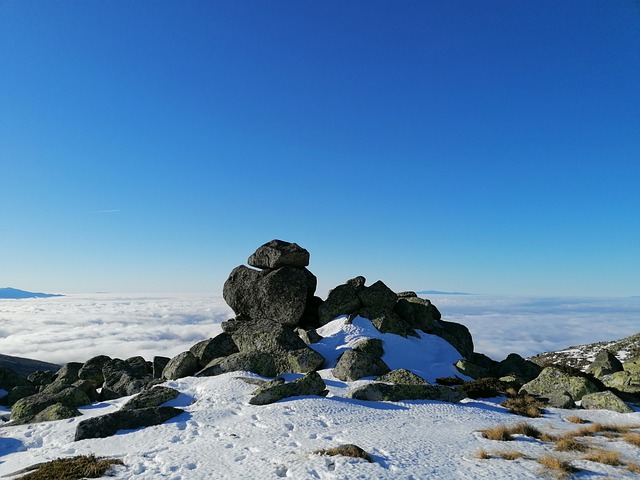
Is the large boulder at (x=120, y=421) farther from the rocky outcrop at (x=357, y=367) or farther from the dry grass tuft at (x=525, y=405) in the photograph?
the dry grass tuft at (x=525, y=405)

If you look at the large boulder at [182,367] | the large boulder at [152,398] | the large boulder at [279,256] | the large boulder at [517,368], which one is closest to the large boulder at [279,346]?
the large boulder at [182,367]

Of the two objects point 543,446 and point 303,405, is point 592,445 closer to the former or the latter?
point 543,446

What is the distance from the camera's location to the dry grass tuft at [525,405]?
17078mm

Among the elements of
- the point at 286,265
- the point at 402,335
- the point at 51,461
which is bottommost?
the point at 51,461

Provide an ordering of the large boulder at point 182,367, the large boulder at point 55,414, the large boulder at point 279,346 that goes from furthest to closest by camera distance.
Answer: the large boulder at point 182,367, the large boulder at point 279,346, the large boulder at point 55,414

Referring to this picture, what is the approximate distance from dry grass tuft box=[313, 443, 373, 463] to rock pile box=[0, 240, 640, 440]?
6237 mm

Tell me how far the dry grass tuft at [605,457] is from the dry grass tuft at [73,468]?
13687 millimetres

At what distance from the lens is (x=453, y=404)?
1800 cm

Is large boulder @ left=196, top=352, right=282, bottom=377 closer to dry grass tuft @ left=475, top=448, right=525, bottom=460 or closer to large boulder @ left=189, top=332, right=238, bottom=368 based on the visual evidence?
large boulder @ left=189, top=332, right=238, bottom=368

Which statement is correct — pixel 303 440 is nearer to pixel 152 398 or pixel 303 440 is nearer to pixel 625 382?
pixel 152 398

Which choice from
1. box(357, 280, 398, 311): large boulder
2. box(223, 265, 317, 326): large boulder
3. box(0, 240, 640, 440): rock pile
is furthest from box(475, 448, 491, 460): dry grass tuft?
box(223, 265, 317, 326): large boulder

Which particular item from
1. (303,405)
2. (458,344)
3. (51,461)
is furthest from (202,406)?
(458,344)

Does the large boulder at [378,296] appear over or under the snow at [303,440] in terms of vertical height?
over

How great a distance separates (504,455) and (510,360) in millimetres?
21854
